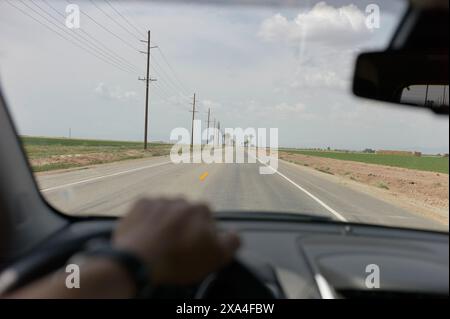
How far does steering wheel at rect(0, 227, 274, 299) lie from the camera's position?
247 centimetres

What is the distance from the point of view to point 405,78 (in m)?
3.21

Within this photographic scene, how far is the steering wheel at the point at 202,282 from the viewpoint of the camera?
247cm

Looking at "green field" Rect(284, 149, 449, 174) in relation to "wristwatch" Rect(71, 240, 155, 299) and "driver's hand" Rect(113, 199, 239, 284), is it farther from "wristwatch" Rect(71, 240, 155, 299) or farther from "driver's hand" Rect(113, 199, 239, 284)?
"wristwatch" Rect(71, 240, 155, 299)

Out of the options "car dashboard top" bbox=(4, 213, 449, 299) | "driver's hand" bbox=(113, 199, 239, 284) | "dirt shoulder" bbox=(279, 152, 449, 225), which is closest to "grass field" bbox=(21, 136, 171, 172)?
"car dashboard top" bbox=(4, 213, 449, 299)

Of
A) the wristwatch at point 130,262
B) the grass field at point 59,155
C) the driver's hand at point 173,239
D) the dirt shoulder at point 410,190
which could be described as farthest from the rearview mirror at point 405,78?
the grass field at point 59,155

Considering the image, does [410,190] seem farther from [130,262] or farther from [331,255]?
[130,262]

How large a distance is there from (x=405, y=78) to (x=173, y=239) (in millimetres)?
2548

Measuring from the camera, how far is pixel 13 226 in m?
3.24

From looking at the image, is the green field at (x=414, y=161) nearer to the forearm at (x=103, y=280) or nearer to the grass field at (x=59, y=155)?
the forearm at (x=103, y=280)

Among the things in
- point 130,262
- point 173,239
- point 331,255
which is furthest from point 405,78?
point 130,262

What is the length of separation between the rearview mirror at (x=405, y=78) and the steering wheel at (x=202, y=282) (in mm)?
1631

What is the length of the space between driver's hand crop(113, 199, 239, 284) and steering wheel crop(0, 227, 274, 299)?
0.92 meters

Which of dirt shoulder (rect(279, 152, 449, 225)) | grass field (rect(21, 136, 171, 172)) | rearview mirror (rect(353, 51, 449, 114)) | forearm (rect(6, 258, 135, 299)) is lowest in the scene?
dirt shoulder (rect(279, 152, 449, 225))

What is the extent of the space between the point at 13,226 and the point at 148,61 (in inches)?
835
